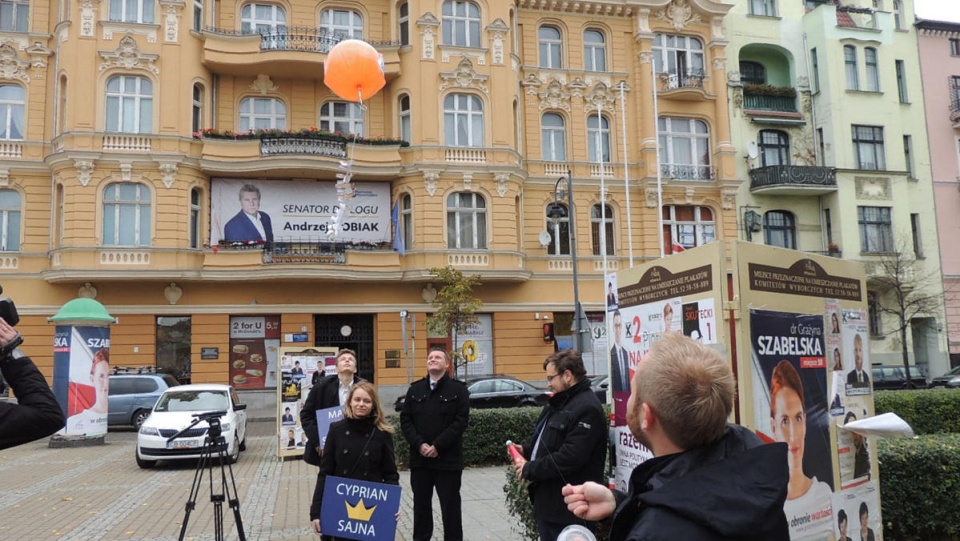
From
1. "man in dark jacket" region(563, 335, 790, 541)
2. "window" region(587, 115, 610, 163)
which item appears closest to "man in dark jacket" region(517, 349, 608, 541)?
"man in dark jacket" region(563, 335, 790, 541)

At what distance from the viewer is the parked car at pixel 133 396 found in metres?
21.5

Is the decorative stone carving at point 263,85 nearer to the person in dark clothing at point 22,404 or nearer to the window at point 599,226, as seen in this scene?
the window at point 599,226

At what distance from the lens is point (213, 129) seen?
27.4 m

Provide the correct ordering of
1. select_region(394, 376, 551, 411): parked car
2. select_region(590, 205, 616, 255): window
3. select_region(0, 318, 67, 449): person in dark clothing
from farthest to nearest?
select_region(590, 205, 616, 255): window → select_region(394, 376, 551, 411): parked car → select_region(0, 318, 67, 449): person in dark clothing

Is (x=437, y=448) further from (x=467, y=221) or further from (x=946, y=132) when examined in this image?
(x=946, y=132)

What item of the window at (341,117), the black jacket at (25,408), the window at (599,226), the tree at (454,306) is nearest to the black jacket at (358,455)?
the black jacket at (25,408)

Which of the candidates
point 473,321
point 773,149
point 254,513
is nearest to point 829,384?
point 254,513

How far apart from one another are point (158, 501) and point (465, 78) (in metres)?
21.7

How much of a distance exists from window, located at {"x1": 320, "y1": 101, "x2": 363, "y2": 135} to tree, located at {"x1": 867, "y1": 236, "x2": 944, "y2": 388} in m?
24.0

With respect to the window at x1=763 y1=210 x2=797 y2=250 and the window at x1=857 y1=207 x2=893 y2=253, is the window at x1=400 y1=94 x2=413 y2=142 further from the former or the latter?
the window at x1=857 y1=207 x2=893 y2=253

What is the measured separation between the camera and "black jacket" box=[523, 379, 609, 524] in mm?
4879

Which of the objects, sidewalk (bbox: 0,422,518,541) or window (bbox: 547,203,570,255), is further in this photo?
window (bbox: 547,203,570,255)

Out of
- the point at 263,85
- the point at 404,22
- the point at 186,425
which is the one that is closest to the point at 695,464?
the point at 186,425

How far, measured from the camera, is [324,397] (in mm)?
7934
